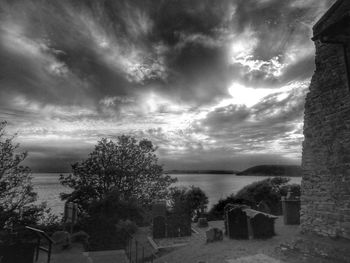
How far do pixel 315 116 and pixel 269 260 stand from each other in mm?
5644

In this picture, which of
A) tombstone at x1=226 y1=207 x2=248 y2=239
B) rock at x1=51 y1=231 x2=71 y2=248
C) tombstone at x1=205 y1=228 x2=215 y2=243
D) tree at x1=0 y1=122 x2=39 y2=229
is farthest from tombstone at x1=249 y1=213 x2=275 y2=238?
tree at x1=0 y1=122 x2=39 y2=229

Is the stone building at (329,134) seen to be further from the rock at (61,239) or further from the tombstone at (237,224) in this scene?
the rock at (61,239)

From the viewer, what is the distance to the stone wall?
7562mm

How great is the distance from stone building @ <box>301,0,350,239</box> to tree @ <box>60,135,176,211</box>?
848 inches

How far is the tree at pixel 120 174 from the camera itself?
27.2 m

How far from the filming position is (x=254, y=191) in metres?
36.2

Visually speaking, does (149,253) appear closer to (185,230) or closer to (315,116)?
(185,230)

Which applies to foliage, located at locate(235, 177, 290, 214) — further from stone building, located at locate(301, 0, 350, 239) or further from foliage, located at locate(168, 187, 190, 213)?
stone building, located at locate(301, 0, 350, 239)

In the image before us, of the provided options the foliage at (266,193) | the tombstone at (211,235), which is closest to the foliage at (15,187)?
the tombstone at (211,235)

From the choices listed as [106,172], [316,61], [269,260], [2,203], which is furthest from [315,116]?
[106,172]

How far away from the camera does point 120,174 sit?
28.6m

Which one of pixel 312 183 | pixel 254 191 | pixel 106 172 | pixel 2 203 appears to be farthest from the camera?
pixel 254 191

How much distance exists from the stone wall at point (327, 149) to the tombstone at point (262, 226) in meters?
5.04

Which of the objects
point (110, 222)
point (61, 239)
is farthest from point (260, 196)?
point (61, 239)
